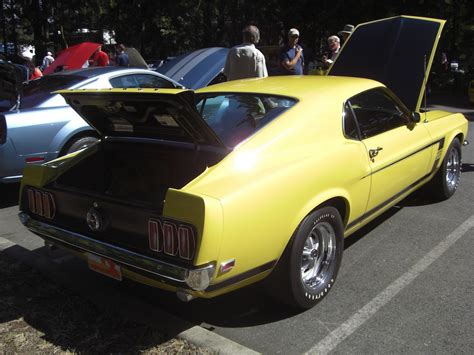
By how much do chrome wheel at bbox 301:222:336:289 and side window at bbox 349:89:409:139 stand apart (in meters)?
A: 0.90

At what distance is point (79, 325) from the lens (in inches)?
120

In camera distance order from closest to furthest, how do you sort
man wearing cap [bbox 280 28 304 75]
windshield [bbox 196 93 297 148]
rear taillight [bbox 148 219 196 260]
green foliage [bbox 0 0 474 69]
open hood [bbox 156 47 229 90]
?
rear taillight [bbox 148 219 196 260], windshield [bbox 196 93 297 148], man wearing cap [bbox 280 28 304 75], open hood [bbox 156 47 229 90], green foliage [bbox 0 0 474 69]

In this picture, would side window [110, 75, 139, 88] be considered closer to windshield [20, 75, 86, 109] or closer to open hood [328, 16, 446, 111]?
windshield [20, 75, 86, 109]

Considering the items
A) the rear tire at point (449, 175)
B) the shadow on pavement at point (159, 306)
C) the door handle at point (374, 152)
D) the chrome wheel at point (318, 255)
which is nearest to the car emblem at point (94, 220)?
the shadow on pavement at point (159, 306)

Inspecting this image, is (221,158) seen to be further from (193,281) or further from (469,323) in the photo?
(469,323)

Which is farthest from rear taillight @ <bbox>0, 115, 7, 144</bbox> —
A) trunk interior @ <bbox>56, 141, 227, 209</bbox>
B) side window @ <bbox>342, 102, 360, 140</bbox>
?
side window @ <bbox>342, 102, 360, 140</bbox>

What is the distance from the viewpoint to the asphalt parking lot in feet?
9.34

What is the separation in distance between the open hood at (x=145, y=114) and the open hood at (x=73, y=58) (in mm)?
6203

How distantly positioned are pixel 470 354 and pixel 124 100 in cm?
247

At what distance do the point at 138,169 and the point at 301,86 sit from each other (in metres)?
1.40

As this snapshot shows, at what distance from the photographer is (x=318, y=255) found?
330 centimetres

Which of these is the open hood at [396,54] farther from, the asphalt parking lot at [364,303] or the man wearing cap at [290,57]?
the asphalt parking lot at [364,303]

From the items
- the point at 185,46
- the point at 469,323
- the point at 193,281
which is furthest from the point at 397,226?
the point at 185,46

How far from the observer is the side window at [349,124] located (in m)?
3.59
